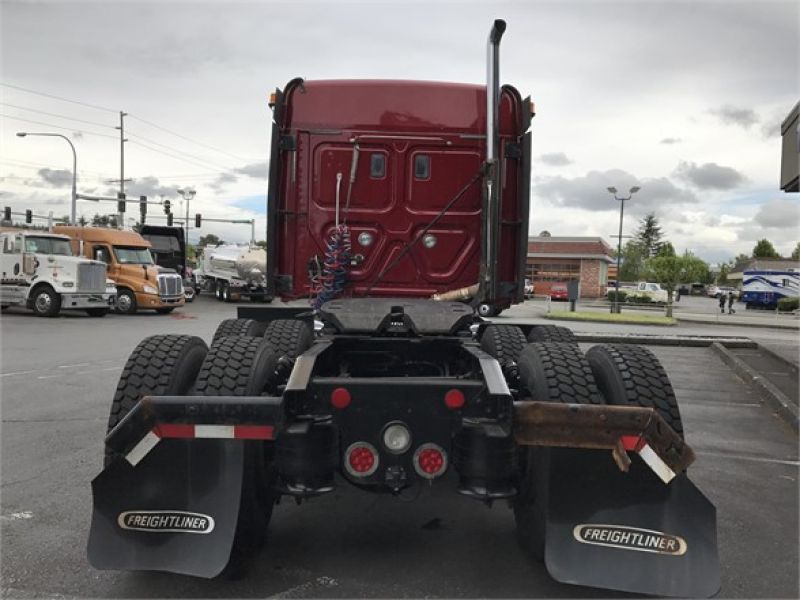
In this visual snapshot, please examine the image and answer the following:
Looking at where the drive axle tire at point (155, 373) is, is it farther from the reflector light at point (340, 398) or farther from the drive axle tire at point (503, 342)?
the drive axle tire at point (503, 342)

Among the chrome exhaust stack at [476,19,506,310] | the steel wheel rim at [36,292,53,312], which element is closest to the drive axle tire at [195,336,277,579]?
the chrome exhaust stack at [476,19,506,310]

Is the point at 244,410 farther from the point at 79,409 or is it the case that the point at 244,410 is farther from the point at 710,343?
the point at 710,343

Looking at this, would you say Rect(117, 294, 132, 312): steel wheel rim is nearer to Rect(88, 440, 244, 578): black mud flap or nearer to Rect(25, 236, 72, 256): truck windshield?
Rect(25, 236, 72, 256): truck windshield

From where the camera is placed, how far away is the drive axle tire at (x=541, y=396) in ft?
10.3

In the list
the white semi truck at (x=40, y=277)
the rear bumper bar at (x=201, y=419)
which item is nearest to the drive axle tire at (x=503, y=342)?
the rear bumper bar at (x=201, y=419)

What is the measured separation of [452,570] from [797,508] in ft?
9.23

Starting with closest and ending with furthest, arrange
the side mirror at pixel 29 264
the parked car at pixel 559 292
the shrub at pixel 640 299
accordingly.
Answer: the side mirror at pixel 29 264 → the shrub at pixel 640 299 → the parked car at pixel 559 292

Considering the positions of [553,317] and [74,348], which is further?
[553,317]

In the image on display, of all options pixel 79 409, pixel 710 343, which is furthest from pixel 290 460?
pixel 710 343

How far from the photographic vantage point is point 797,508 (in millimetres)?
4637

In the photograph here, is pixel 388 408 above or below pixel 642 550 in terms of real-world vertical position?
above

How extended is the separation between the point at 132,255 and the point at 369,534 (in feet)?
73.4

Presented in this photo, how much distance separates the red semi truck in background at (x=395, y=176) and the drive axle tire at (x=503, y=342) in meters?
0.48

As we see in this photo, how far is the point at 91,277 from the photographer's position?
67.7 feet
